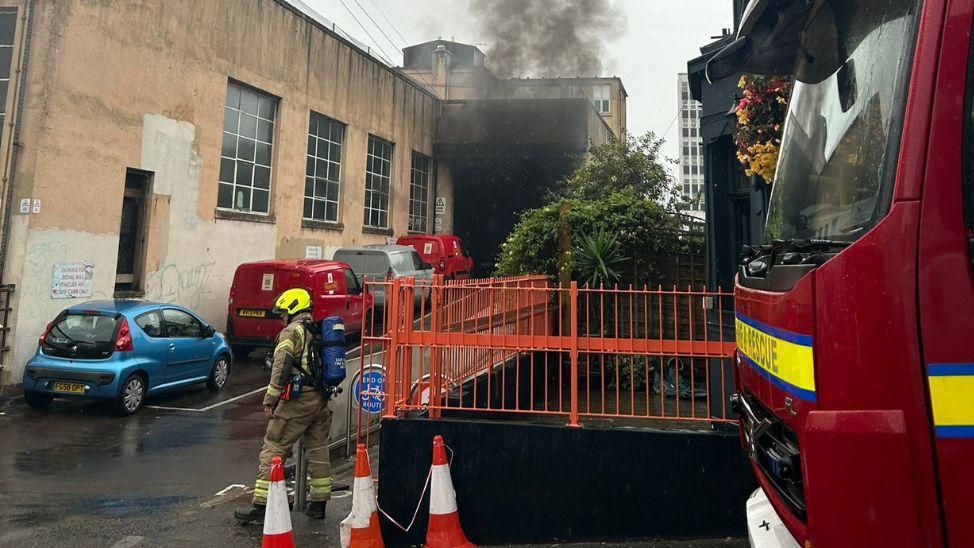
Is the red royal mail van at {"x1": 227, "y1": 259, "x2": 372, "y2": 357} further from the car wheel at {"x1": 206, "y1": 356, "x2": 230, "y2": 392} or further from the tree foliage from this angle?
the tree foliage

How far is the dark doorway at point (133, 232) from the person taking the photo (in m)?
11.5

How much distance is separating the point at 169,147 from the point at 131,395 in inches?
252

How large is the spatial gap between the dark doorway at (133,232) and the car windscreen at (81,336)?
12.7ft

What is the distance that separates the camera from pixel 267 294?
1095 centimetres

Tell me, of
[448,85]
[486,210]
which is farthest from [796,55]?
[448,85]

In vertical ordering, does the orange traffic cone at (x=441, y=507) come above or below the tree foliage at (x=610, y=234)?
below

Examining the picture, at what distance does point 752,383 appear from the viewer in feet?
7.40

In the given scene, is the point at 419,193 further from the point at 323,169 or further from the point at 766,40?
the point at 766,40

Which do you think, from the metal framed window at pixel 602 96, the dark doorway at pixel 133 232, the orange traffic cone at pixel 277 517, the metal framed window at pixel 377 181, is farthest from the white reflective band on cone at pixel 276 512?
the metal framed window at pixel 602 96

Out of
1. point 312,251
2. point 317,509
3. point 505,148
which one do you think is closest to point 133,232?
point 312,251

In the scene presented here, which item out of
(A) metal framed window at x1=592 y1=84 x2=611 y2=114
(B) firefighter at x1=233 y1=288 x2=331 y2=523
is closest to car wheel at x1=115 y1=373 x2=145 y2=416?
(B) firefighter at x1=233 y1=288 x2=331 y2=523

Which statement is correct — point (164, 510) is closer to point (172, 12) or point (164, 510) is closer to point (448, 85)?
point (172, 12)

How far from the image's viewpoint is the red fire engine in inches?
57.9

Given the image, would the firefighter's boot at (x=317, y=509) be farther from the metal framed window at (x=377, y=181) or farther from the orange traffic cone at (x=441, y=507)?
the metal framed window at (x=377, y=181)
